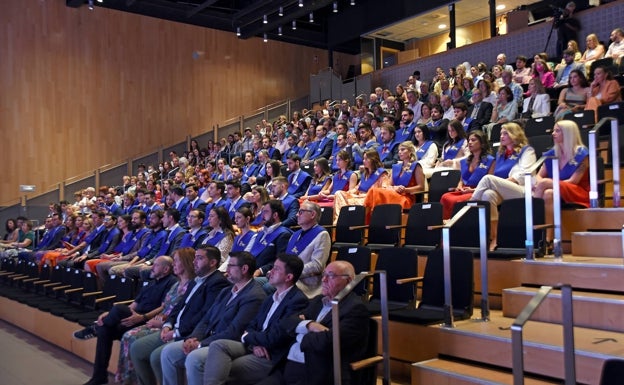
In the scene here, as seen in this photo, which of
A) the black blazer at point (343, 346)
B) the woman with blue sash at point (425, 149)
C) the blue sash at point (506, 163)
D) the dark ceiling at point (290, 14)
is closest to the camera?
the black blazer at point (343, 346)

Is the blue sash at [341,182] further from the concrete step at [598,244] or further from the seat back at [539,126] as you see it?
the concrete step at [598,244]

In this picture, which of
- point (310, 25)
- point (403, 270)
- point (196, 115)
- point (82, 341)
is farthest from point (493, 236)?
point (310, 25)

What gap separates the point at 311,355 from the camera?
2855 millimetres

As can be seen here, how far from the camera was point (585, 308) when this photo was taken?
2902 millimetres

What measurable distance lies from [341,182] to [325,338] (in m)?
3.37

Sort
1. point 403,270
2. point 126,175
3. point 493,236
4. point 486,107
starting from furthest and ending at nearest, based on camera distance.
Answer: point 126,175, point 486,107, point 493,236, point 403,270

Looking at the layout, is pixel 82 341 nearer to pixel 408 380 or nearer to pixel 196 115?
pixel 408 380

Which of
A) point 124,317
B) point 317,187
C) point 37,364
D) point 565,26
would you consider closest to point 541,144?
point 317,187

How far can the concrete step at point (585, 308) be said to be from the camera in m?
2.79

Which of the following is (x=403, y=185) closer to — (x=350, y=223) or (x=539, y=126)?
(x=350, y=223)

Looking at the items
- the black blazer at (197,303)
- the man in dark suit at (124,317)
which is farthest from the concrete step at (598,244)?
the man in dark suit at (124,317)

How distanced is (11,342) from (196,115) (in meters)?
8.58

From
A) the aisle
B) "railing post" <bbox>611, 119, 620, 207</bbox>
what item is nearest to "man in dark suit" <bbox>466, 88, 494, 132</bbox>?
"railing post" <bbox>611, 119, 620, 207</bbox>

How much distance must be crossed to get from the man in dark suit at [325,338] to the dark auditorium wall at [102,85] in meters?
9.81
